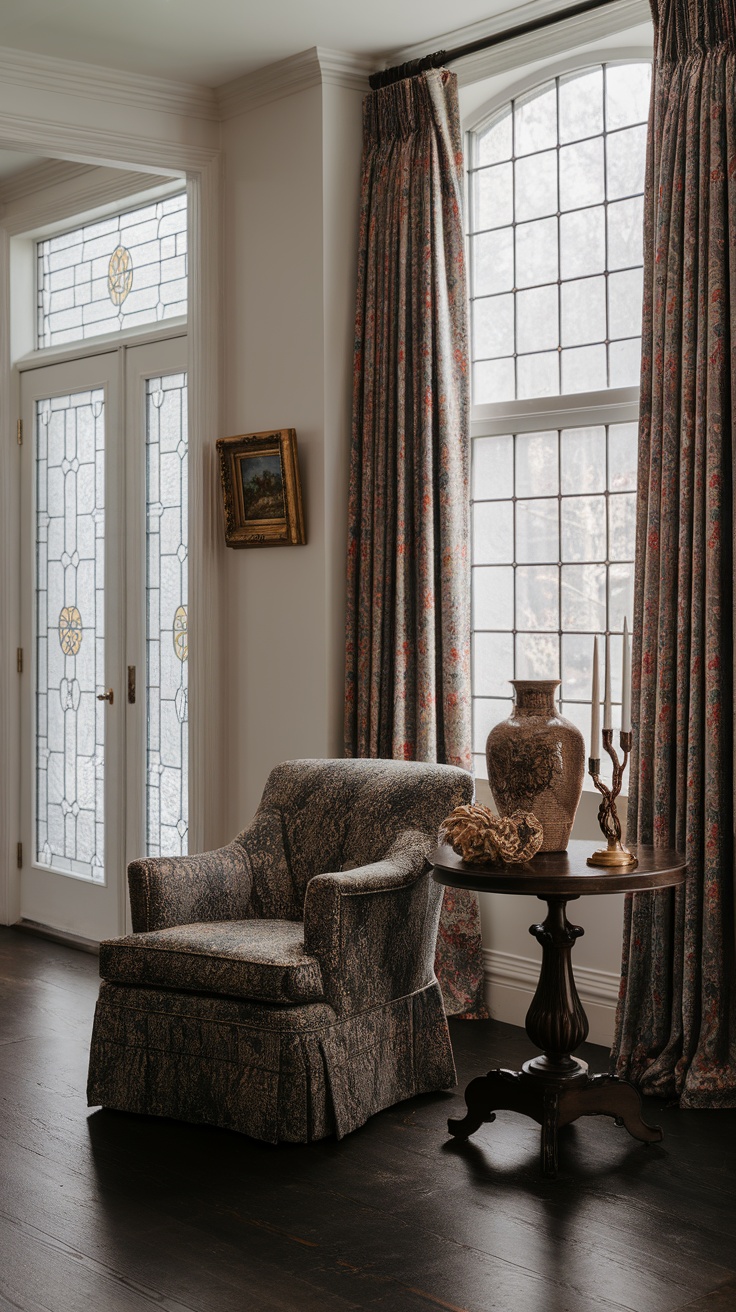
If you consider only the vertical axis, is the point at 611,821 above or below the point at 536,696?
below

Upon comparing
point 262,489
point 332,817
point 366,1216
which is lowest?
point 366,1216

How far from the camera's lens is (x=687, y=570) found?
3.70 m

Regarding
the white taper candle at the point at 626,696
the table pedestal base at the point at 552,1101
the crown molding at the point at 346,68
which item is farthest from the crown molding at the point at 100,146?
the table pedestal base at the point at 552,1101

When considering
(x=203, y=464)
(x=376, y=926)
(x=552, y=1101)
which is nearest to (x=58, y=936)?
(x=203, y=464)

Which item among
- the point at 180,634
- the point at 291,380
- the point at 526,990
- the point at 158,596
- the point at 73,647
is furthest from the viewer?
the point at 73,647

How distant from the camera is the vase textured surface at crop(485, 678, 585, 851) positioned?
330 centimetres

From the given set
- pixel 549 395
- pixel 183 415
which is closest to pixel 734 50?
pixel 549 395

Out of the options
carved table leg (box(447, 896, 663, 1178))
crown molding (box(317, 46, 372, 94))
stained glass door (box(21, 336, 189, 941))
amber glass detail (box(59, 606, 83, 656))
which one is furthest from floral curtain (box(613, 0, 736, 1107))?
amber glass detail (box(59, 606, 83, 656))

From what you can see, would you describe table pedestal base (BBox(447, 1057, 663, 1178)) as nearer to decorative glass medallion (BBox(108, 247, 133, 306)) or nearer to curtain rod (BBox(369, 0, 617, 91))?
curtain rod (BBox(369, 0, 617, 91))

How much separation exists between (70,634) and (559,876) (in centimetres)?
340

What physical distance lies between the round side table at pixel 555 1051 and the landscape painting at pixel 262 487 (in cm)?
180

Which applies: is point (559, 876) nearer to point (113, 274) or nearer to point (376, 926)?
point (376, 926)

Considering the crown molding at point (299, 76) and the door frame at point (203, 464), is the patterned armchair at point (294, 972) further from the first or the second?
the crown molding at point (299, 76)

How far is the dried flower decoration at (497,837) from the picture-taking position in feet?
10.4
